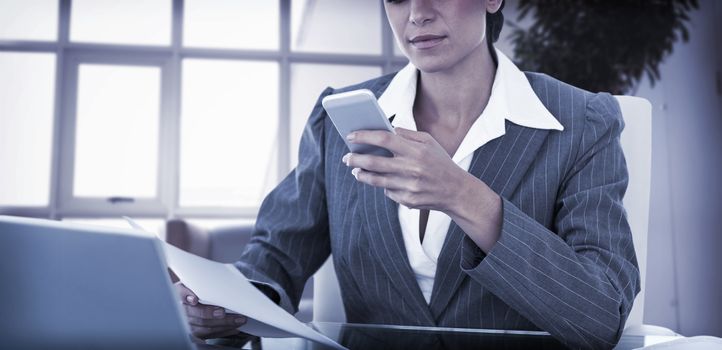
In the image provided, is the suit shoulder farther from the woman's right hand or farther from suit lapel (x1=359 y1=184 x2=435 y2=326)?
the woman's right hand

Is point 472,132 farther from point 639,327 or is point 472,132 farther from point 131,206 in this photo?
point 131,206

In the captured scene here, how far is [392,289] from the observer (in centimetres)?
108

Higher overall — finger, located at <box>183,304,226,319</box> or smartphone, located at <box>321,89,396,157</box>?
smartphone, located at <box>321,89,396,157</box>

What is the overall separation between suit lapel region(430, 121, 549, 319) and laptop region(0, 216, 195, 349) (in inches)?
27.7

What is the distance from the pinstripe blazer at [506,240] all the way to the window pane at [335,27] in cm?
396

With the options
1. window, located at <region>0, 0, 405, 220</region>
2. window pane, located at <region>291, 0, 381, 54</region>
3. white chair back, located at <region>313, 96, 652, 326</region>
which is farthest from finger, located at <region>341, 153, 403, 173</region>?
window pane, located at <region>291, 0, 381, 54</region>

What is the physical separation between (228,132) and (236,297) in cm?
445

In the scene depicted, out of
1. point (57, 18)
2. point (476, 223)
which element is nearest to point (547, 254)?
point (476, 223)

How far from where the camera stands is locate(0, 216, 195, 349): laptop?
33 cm

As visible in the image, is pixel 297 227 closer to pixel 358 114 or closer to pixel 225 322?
pixel 225 322

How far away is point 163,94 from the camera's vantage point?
16.3ft

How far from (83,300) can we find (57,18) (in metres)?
5.16

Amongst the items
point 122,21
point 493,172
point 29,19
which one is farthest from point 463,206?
point 29,19

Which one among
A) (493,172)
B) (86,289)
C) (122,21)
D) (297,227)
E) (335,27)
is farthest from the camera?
(335,27)
